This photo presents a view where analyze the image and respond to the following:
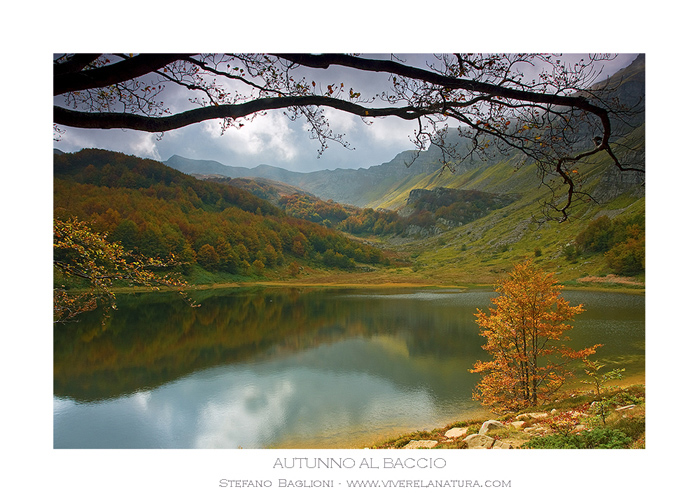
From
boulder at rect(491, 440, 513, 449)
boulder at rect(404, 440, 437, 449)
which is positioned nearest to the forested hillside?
boulder at rect(404, 440, 437, 449)

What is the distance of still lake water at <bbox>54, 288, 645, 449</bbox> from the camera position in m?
7.37

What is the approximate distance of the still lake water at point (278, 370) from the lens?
7.37m

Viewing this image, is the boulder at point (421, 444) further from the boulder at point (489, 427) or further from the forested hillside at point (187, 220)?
the forested hillside at point (187, 220)

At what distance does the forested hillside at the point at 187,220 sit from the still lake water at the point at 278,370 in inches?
171

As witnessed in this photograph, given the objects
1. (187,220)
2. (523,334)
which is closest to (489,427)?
(523,334)

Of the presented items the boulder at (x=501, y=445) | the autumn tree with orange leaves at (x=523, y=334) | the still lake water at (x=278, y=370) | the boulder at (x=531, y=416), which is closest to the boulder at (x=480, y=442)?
the boulder at (x=501, y=445)

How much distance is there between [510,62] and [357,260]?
4392 cm

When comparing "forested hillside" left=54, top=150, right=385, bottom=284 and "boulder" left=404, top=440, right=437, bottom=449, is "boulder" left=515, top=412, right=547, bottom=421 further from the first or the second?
"forested hillside" left=54, top=150, right=385, bottom=284

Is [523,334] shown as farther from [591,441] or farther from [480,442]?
[480,442]

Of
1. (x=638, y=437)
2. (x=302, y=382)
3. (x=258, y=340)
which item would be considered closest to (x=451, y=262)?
(x=258, y=340)

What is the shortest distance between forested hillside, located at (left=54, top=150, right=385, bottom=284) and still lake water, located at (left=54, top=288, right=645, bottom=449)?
14.2 ft

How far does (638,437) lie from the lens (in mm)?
3729

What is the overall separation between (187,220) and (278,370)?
2213 cm
